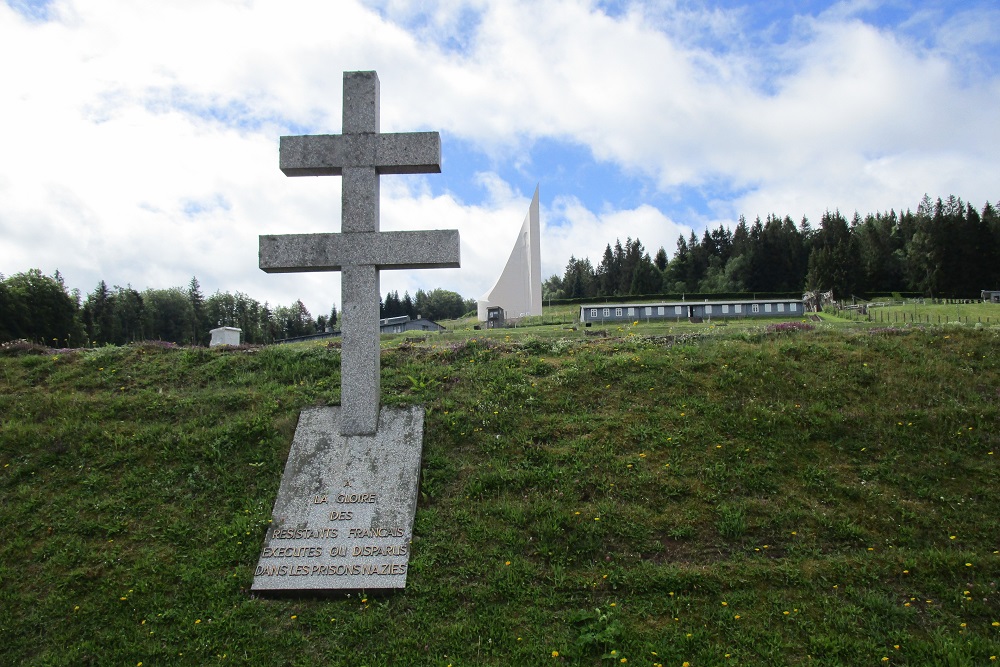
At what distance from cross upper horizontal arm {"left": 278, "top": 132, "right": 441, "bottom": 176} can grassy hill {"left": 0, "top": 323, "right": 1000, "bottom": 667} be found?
11.4 feet

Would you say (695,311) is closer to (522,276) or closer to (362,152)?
(522,276)

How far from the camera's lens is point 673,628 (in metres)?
5.46

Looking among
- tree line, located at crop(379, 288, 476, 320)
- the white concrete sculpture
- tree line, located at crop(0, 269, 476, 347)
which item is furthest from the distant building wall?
tree line, located at crop(379, 288, 476, 320)

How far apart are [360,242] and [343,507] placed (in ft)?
10.7

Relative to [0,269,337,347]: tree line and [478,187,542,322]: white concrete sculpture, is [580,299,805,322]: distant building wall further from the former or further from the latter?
[0,269,337,347]: tree line

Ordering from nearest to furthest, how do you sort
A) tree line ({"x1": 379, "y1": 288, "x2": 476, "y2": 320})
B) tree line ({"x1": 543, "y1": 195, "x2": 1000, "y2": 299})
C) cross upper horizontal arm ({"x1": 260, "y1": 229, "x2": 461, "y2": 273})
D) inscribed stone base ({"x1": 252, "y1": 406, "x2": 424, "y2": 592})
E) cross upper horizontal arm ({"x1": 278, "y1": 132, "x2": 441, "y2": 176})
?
inscribed stone base ({"x1": 252, "y1": 406, "x2": 424, "y2": 592}) → cross upper horizontal arm ({"x1": 260, "y1": 229, "x2": 461, "y2": 273}) → cross upper horizontal arm ({"x1": 278, "y1": 132, "x2": 441, "y2": 176}) → tree line ({"x1": 543, "y1": 195, "x2": 1000, "y2": 299}) → tree line ({"x1": 379, "y1": 288, "x2": 476, "y2": 320})

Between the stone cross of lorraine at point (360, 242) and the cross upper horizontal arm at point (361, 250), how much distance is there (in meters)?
0.01

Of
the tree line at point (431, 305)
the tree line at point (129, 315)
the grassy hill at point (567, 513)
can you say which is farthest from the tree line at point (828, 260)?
the grassy hill at point (567, 513)

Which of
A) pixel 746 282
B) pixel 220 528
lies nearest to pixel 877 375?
pixel 220 528

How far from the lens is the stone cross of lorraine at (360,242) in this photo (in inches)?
316

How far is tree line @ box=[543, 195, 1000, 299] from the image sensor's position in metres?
46.4

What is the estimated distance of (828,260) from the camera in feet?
165

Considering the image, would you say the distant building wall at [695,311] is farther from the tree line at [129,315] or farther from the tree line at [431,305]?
the tree line at [431,305]

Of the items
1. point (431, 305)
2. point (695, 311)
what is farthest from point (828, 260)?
point (431, 305)
